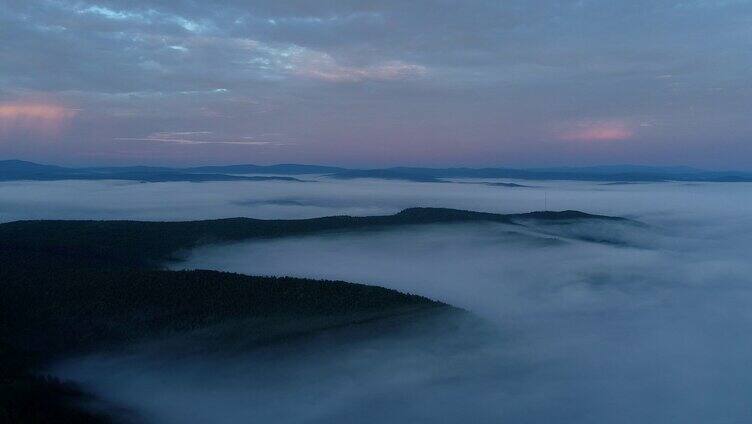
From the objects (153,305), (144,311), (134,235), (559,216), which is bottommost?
(144,311)

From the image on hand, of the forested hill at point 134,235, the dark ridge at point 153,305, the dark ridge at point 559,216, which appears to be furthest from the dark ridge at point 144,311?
the dark ridge at point 559,216

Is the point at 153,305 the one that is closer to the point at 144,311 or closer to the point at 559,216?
the point at 144,311

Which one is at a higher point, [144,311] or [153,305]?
[153,305]

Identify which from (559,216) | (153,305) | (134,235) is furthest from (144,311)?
(559,216)

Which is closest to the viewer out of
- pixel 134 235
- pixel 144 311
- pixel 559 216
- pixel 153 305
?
pixel 144 311

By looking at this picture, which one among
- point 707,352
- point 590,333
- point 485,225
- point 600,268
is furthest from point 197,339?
point 485,225

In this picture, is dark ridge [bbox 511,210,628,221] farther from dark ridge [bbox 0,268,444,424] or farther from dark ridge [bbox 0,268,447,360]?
dark ridge [bbox 0,268,447,360]

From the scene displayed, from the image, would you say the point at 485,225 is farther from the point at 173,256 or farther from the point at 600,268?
the point at 173,256

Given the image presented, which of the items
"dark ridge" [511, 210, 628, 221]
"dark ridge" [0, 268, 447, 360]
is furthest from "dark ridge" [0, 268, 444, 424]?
"dark ridge" [511, 210, 628, 221]

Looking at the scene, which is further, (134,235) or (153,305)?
(134,235)

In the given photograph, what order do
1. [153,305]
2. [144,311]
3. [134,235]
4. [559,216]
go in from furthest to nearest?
[559,216], [134,235], [153,305], [144,311]
